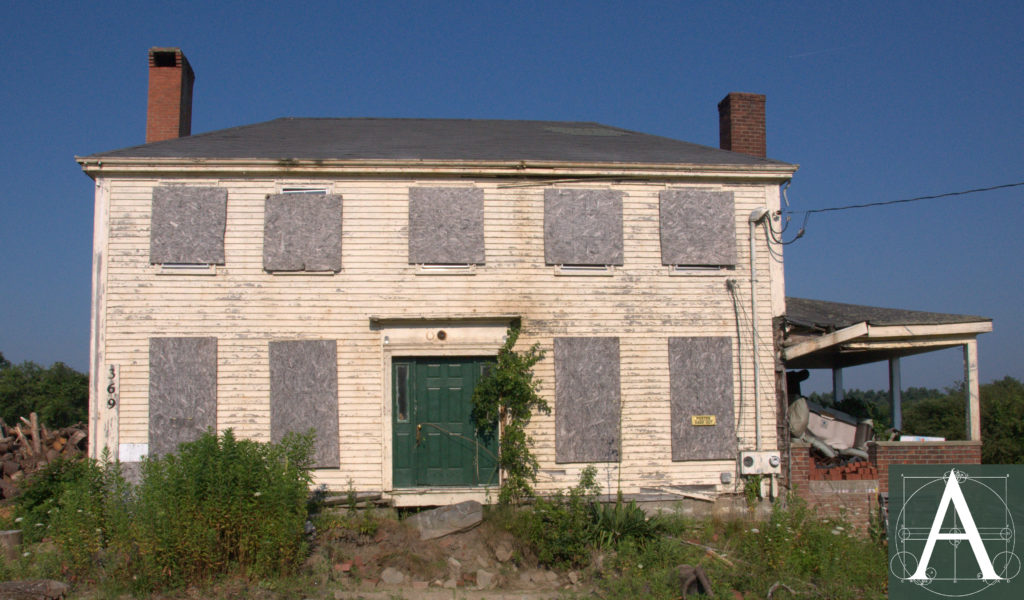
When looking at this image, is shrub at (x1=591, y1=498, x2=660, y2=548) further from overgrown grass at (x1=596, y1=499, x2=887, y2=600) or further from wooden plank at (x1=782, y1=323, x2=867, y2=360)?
wooden plank at (x1=782, y1=323, x2=867, y2=360)

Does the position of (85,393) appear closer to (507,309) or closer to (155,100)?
(155,100)

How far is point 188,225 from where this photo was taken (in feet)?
33.5

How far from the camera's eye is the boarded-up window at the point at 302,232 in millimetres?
10219

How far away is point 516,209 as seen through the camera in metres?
10.6

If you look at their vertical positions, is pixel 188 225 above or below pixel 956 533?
above

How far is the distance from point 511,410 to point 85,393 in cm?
1769

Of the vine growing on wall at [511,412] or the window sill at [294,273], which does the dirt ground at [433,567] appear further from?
the window sill at [294,273]

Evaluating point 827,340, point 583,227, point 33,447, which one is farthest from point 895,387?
point 33,447

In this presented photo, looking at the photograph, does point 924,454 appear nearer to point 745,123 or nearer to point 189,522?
point 745,123

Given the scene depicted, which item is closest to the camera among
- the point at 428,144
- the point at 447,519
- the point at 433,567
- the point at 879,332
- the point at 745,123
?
the point at 433,567

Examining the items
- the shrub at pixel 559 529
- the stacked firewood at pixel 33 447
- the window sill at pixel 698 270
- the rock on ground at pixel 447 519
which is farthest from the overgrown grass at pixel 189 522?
the window sill at pixel 698 270

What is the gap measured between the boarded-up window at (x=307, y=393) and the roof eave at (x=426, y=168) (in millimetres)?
2584

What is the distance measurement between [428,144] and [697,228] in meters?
4.57

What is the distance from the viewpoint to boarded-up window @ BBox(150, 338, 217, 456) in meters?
9.85
